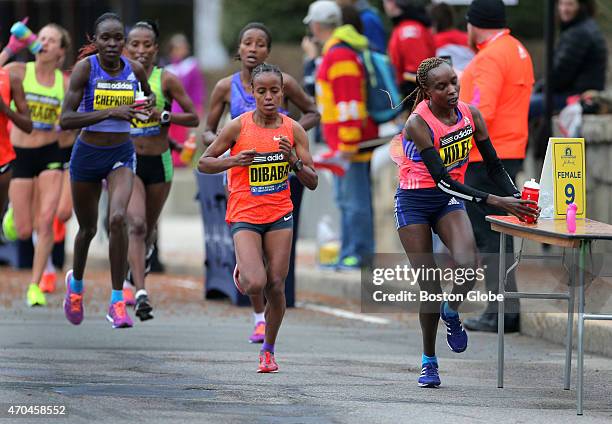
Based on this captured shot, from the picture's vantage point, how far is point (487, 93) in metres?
11.0

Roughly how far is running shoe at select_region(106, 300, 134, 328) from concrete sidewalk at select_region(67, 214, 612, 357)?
9.79ft

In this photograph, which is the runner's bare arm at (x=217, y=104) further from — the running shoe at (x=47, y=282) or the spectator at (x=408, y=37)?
the spectator at (x=408, y=37)

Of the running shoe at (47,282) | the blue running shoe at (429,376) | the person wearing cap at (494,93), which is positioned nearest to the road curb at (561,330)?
the person wearing cap at (494,93)

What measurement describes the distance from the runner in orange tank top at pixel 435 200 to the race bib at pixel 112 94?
2.65 m

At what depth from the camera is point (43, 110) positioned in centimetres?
1332

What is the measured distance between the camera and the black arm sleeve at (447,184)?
862 cm

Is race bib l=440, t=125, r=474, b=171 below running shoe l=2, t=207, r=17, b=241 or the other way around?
the other way around

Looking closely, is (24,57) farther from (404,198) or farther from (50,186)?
(404,198)

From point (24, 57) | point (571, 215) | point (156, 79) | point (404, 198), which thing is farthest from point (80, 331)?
point (24, 57)

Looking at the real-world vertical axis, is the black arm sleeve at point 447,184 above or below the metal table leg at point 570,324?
above

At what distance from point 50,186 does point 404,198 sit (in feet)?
17.1

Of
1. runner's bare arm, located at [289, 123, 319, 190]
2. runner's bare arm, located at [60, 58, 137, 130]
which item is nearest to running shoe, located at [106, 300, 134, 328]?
runner's bare arm, located at [60, 58, 137, 130]

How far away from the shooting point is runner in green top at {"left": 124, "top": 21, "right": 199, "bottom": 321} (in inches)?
462

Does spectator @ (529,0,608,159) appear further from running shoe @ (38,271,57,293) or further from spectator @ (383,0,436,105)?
running shoe @ (38,271,57,293)
